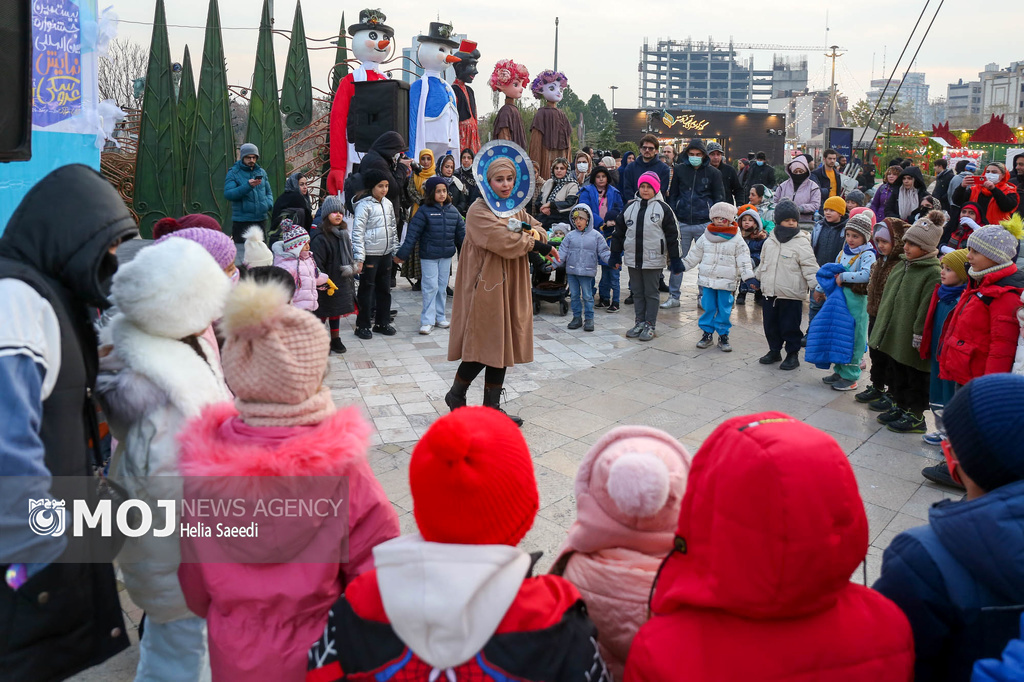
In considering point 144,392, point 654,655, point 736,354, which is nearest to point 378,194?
point 736,354

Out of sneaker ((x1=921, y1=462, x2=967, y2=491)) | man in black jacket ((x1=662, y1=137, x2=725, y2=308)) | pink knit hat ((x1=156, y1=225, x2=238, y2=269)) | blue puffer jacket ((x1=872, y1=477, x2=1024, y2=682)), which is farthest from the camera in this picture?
man in black jacket ((x1=662, y1=137, x2=725, y2=308))

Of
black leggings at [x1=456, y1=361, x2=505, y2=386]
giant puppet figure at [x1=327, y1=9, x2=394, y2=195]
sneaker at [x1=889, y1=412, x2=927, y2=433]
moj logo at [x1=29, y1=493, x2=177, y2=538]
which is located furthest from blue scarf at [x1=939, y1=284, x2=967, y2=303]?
giant puppet figure at [x1=327, y1=9, x2=394, y2=195]

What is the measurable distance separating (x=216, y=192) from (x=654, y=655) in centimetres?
1148

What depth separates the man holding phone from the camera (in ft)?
29.6

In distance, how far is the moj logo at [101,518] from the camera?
186 cm

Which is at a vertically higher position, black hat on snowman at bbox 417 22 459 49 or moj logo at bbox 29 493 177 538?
black hat on snowman at bbox 417 22 459 49

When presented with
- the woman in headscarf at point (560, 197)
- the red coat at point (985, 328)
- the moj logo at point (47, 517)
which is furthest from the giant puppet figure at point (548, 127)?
the moj logo at point (47, 517)

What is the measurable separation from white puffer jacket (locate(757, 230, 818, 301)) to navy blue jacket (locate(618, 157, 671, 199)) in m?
3.04

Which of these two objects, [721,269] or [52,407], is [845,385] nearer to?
[721,269]

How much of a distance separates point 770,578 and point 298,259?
6193 millimetres

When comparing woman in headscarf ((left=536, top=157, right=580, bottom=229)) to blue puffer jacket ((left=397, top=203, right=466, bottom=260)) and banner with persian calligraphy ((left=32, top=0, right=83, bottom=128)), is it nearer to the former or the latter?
blue puffer jacket ((left=397, top=203, right=466, bottom=260))

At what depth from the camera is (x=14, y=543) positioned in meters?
1.84

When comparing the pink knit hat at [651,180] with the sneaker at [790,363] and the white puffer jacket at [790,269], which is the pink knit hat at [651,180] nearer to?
the white puffer jacket at [790,269]

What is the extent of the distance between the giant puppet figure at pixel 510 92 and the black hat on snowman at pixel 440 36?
100 centimetres
